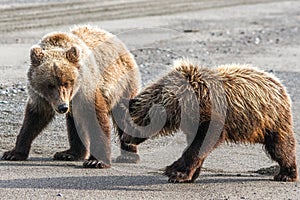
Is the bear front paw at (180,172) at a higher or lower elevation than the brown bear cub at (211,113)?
lower

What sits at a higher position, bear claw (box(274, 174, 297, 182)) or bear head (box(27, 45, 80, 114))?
bear head (box(27, 45, 80, 114))

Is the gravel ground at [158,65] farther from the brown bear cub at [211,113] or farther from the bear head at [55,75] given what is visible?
the bear head at [55,75]

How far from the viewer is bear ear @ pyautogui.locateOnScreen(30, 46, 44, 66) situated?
8508 millimetres

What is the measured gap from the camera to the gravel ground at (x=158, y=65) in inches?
304

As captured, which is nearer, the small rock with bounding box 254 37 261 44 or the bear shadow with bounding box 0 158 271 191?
the bear shadow with bounding box 0 158 271 191

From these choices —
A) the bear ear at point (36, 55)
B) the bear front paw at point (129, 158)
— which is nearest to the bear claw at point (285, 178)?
the bear front paw at point (129, 158)

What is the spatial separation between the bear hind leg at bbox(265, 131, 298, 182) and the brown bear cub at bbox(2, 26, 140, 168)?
→ 1601 millimetres

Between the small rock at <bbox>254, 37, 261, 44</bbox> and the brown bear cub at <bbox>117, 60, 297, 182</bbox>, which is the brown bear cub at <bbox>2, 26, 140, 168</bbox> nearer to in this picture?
the brown bear cub at <bbox>117, 60, 297, 182</bbox>

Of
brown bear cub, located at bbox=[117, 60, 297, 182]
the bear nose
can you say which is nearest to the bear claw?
brown bear cub, located at bbox=[117, 60, 297, 182]

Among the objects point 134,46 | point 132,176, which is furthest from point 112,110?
point 134,46

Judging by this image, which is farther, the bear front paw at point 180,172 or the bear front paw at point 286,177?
the bear front paw at point 286,177

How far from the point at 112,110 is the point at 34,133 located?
822mm

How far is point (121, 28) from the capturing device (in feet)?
63.5

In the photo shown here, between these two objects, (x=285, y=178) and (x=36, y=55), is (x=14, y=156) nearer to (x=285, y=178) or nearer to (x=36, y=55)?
(x=36, y=55)
